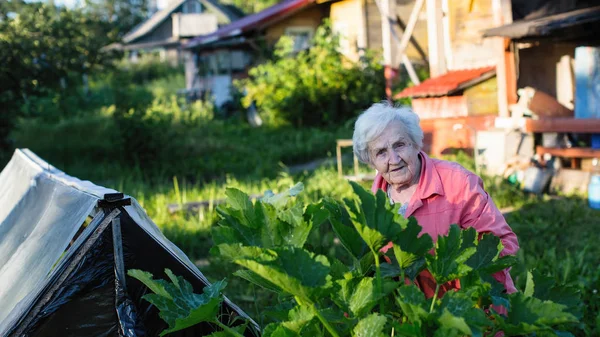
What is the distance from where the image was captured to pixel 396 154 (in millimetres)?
2920

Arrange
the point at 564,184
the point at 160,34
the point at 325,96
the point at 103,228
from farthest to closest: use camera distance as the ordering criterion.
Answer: the point at 160,34
the point at 325,96
the point at 564,184
the point at 103,228

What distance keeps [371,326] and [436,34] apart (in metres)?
10.4

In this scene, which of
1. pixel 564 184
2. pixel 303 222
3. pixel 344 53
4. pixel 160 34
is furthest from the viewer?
pixel 160 34

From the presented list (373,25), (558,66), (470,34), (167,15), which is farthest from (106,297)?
(167,15)

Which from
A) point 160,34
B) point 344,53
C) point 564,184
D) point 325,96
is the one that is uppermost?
point 160,34

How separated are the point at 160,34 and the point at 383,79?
21.4 m

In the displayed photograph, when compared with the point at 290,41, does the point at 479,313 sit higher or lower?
lower

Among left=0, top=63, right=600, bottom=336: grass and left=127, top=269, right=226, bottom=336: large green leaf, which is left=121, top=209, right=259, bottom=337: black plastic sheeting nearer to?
left=0, top=63, right=600, bottom=336: grass

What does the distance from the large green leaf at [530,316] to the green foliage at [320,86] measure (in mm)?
15919

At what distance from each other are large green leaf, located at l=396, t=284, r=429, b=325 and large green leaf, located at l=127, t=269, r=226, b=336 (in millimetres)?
494

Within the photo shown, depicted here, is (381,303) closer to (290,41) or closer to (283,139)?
(283,139)

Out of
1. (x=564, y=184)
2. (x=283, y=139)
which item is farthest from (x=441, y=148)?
(x=283, y=139)

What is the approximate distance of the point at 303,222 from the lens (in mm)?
1869

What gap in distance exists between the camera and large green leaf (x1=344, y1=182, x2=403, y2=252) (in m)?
1.77
